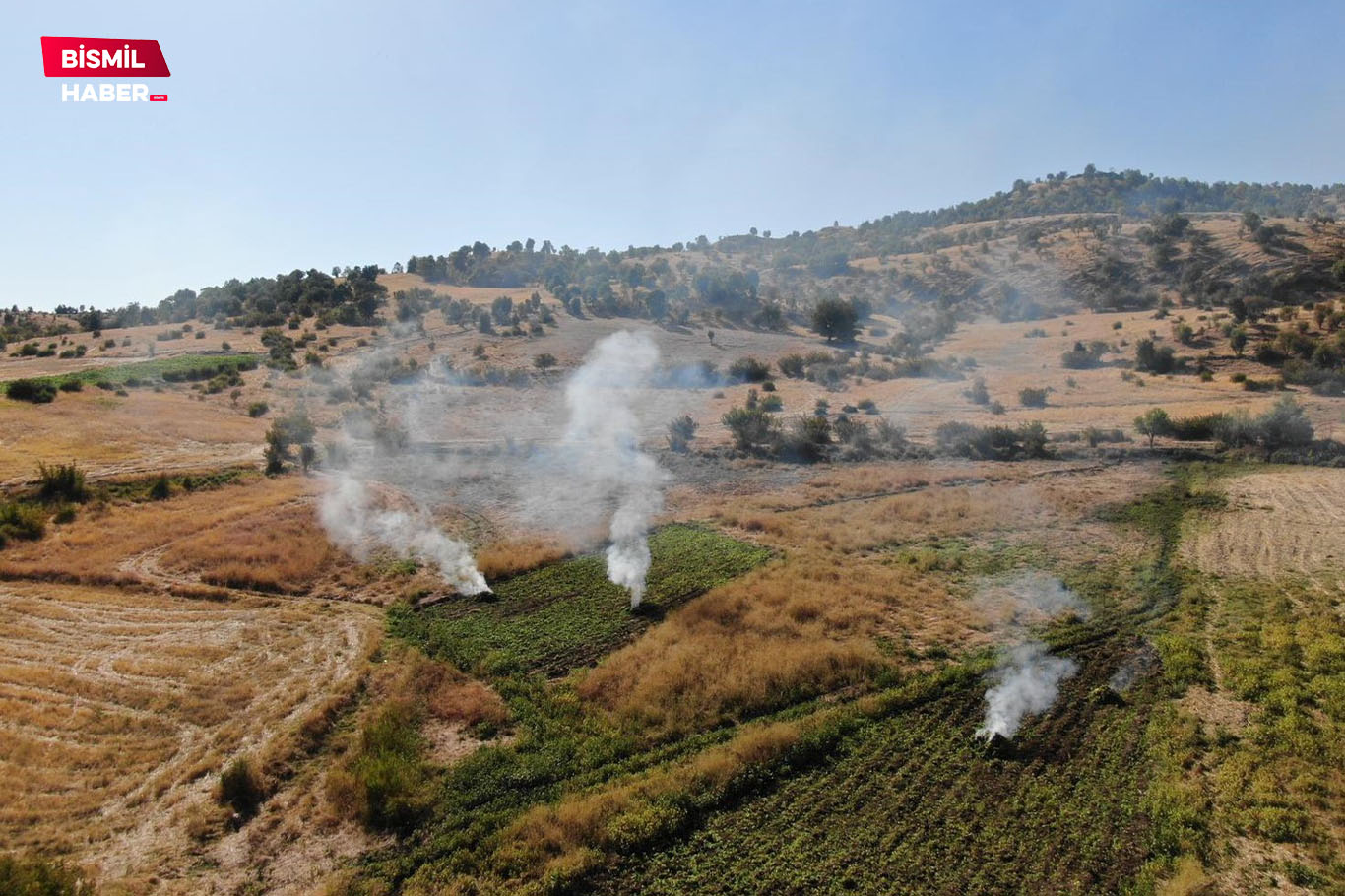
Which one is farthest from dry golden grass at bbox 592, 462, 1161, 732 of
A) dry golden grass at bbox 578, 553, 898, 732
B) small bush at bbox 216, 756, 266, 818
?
small bush at bbox 216, 756, 266, 818

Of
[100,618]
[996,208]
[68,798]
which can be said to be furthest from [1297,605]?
[996,208]

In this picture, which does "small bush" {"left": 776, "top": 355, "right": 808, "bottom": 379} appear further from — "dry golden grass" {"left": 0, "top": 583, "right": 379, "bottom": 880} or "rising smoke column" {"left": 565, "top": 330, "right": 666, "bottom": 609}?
"dry golden grass" {"left": 0, "top": 583, "right": 379, "bottom": 880}

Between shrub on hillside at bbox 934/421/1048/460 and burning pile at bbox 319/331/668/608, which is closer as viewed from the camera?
burning pile at bbox 319/331/668/608

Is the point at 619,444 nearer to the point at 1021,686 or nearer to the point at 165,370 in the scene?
the point at 1021,686

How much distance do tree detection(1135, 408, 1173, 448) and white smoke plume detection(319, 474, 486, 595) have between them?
41.8 metres

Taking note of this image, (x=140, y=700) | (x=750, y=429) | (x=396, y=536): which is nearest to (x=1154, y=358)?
(x=750, y=429)

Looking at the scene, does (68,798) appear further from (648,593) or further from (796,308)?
(796,308)

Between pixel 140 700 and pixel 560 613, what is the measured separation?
11386mm

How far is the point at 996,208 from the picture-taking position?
16488 centimetres

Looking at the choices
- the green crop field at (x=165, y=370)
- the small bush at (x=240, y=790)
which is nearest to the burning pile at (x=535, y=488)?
the small bush at (x=240, y=790)

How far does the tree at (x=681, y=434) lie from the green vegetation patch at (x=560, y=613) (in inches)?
714

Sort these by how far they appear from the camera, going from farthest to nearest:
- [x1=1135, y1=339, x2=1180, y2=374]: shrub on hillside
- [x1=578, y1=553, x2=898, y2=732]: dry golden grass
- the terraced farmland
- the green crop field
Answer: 1. [x1=1135, y1=339, x2=1180, y2=374]: shrub on hillside
2. the green crop field
3. [x1=578, y1=553, x2=898, y2=732]: dry golden grass
4. the terraced farmland

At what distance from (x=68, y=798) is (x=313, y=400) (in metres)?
47.2

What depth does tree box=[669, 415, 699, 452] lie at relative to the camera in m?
46.7
